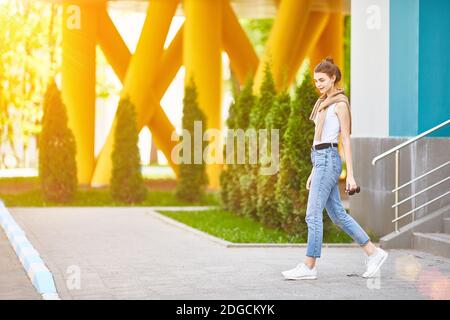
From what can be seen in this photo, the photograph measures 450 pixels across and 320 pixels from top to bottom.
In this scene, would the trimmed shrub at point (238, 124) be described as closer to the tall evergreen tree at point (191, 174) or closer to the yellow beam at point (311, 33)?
the tall evergreen tree at point (191, 174)

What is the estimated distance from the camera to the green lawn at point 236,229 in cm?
1372

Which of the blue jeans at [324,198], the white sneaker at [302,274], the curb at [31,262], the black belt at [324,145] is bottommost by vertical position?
the curb at [31,262]

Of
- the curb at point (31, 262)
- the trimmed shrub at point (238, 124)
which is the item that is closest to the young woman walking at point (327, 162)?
the curb at point (31, 262)

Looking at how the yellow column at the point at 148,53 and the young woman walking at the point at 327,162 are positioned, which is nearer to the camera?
the young woman walking at the point at 327,162

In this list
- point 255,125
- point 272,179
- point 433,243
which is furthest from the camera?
point 255,125

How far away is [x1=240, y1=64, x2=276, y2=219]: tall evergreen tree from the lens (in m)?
16.6

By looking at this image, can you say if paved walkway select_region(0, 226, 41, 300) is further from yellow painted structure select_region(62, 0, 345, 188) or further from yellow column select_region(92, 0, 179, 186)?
yellow column select_region(92, 0, 179, 186)

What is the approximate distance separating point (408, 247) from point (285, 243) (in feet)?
5.38

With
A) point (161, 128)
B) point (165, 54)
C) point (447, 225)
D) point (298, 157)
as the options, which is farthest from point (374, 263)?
point (165, 54)

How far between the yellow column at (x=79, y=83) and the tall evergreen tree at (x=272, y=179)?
38.5ft

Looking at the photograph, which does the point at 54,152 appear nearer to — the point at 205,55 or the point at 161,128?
the point at 205,55

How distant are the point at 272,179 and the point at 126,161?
20.6 feet

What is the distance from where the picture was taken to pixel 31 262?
418 inches

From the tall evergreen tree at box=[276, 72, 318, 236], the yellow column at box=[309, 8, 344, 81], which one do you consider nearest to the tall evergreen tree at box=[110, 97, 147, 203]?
the tall evergreen tree at box=[276, 72, 318, 236]
